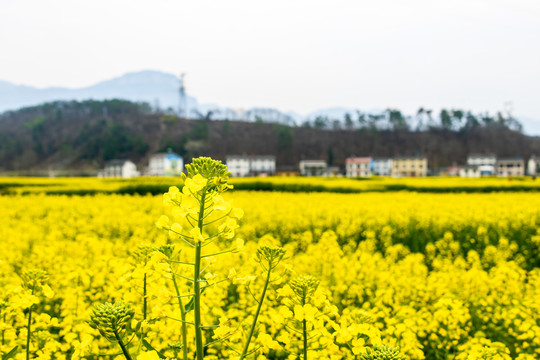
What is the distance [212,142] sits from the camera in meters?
93.2

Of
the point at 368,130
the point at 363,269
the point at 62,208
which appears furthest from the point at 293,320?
the point at 368,130

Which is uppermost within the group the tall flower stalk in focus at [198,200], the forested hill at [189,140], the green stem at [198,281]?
the forested hill at [189,140]

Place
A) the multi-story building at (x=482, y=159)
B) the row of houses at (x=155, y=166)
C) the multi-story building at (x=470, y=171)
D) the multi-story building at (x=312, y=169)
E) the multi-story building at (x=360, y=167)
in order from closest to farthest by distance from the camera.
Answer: the multi-story building at (x=470, y=171), the multi-story building at (x=312, y=169), the row of houses at (x=155, y=166), the multi-story building at (x=360, y=167), the multi-story building at (x=482, y=159)

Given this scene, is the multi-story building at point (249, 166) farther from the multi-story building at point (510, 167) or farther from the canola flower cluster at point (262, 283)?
the canola flower cluster at point (262, 283)

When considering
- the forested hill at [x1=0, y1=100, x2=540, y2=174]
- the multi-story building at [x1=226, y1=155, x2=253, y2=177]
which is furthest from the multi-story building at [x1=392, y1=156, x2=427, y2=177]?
the multi-story building at [x1=226, y1=155, x2=253, y2=177]

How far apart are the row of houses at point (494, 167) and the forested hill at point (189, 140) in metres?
5.51

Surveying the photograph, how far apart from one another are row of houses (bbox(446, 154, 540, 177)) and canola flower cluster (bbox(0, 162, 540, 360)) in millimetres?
72551

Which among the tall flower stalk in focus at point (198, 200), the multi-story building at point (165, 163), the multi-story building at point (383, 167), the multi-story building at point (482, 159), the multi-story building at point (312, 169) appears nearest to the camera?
the tall flower stalk in focus at point (198, 200)

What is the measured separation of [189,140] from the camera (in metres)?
88.4

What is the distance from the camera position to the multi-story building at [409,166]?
83.4 metres

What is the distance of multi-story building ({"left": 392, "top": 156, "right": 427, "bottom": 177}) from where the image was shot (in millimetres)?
83438

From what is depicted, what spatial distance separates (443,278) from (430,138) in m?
103

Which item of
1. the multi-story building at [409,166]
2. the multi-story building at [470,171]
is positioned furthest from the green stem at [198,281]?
the multi-story building at [409,166]

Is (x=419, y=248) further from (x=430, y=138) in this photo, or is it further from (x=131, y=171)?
(x=430, y=138)
